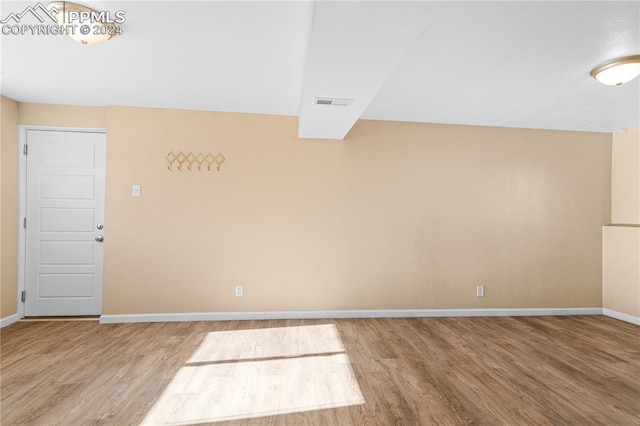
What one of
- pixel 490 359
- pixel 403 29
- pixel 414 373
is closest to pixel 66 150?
pixel 403 29

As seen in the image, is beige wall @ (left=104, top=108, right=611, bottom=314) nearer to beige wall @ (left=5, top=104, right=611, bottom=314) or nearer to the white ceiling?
beige wall @ (left=5, top=104, right=611, bottom=314)

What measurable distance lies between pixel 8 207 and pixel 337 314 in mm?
3891

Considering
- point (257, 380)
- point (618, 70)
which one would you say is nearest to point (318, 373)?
point (257, 380)

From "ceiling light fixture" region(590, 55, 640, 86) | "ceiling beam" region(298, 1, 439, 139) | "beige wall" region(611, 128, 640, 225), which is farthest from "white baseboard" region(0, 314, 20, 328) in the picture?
"beige wall" region(611, 128, 640, 225)

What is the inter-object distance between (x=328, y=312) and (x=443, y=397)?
193 centimetres

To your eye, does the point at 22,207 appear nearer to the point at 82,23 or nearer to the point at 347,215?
the point at 82,23

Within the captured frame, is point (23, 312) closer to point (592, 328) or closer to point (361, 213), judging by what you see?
point (361, 213)

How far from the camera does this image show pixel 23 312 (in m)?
3.84

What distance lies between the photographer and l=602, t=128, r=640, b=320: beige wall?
4117 mm

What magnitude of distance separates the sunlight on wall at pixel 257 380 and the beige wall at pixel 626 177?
4.15m

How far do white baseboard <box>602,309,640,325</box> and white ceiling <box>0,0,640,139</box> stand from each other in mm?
2391

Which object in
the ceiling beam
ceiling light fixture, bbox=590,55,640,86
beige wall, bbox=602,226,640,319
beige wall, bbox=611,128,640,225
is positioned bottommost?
beige wall, bbox=602,226,640,319

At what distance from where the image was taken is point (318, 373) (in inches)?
103

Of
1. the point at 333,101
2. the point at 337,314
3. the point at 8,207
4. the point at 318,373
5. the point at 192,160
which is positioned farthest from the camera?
the point at 337,314
